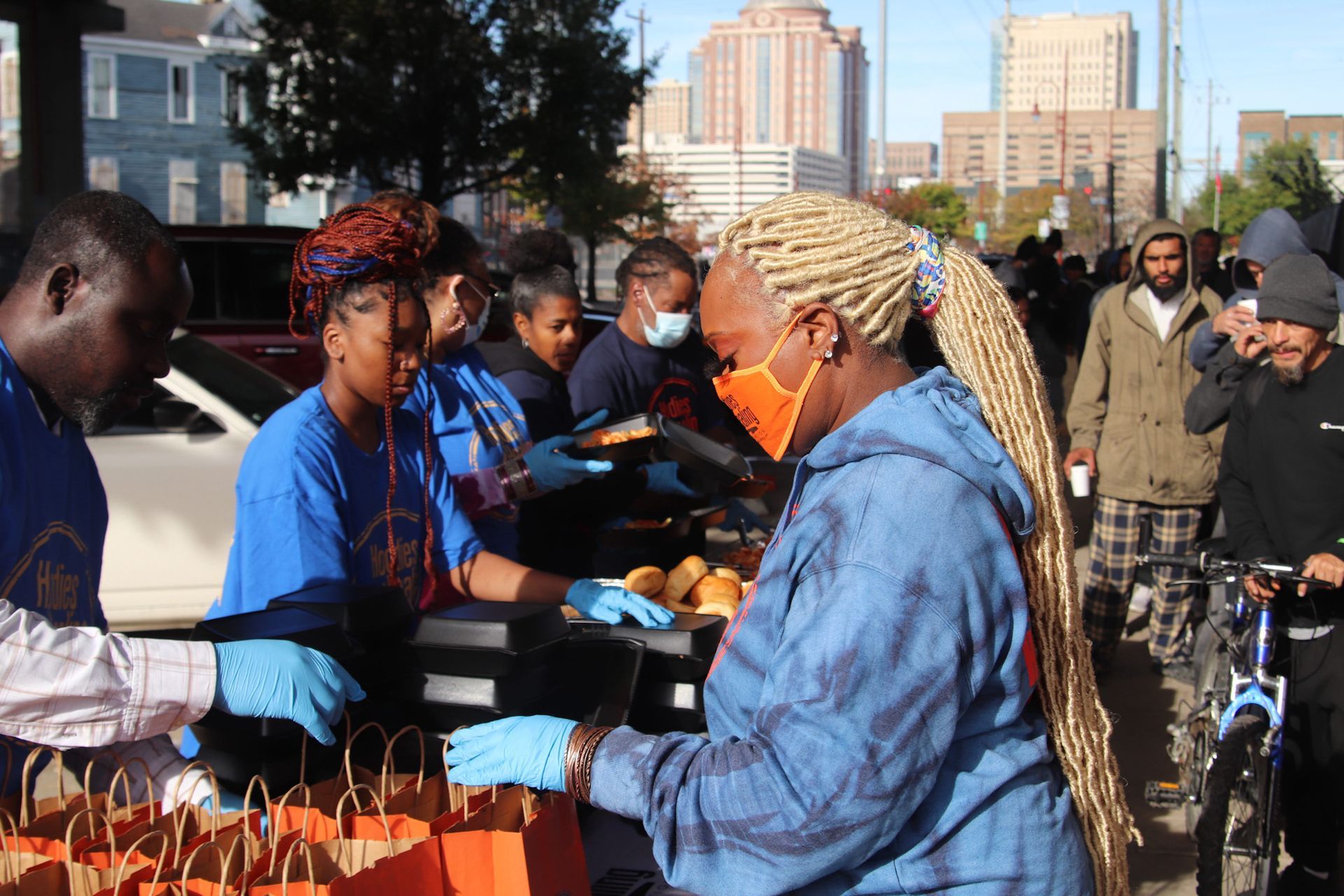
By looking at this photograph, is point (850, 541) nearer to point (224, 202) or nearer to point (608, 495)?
point (608, 495)

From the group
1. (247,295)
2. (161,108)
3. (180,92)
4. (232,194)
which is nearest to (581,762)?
(247,295)

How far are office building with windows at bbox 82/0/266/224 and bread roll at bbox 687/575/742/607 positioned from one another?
33440mm

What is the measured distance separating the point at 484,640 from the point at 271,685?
1.34 ft

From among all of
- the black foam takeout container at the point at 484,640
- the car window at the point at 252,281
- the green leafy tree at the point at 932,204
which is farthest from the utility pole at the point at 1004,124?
the black foam takeout container at the point at 484,640

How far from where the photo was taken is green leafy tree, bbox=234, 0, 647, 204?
1670 cm

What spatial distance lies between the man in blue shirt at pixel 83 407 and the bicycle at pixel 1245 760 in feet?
8.82

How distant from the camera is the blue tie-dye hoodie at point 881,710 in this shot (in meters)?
1.46

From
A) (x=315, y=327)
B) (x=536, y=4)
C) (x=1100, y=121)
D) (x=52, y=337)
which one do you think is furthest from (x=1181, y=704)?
(x=1100, y=121)

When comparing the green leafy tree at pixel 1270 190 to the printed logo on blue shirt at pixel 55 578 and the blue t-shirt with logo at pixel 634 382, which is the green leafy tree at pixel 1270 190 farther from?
the printed logo on blue shirt at pixel 55 578

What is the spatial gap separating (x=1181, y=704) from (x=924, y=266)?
469 centimetres

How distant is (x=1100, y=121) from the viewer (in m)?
173

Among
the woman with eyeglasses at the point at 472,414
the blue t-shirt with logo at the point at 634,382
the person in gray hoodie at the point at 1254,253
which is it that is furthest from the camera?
the person in gray hoodie at the point at 1254,253

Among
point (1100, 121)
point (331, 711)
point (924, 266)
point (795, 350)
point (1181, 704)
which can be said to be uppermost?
point (1100, 121)

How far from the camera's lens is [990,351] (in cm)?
177
